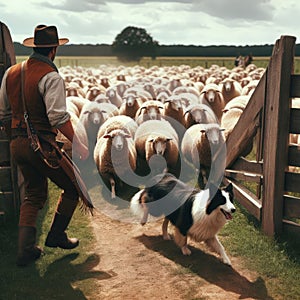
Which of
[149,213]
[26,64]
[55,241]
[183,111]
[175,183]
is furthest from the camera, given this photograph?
[183,111]

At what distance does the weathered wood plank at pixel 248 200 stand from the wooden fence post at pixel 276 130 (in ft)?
0.71

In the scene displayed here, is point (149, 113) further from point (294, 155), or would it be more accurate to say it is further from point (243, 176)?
point (294, 155)

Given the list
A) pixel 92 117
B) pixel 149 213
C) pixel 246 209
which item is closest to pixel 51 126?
pixel 149 213

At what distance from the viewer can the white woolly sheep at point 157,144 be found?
6.87 metres

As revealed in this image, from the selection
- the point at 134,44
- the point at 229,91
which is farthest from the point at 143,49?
the point at 229,91

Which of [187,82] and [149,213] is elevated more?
[187,82]

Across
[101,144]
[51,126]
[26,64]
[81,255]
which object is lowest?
[81,255]

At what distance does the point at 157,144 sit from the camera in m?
6.81

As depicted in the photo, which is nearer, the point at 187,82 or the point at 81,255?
the point at 81,255

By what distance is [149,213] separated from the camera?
5.07 meters

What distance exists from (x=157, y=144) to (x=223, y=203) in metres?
3.10

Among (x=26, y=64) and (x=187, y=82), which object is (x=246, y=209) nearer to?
(x=26, y=64)

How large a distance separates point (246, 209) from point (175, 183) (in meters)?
1.26

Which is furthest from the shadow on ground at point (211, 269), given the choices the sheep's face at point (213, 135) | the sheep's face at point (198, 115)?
the sheep's face at point (198, 115)
